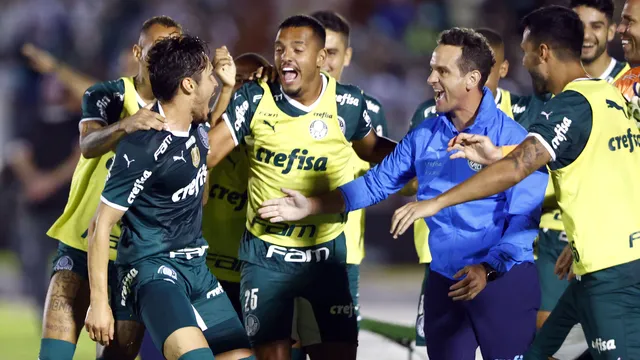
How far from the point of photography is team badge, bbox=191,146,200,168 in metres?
5.01

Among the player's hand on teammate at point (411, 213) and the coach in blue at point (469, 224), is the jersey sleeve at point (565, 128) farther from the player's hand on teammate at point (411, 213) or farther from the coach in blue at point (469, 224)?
the player's hand on teammate at point (411, 213)

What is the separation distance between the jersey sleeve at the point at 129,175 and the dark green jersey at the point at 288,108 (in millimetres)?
952

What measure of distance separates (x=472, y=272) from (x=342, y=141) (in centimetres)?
141

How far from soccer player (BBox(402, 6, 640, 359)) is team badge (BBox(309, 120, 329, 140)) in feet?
3.94

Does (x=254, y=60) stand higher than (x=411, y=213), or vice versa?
(x=254, y=60)

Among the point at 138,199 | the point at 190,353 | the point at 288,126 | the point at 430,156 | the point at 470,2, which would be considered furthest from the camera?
the point at 470,2

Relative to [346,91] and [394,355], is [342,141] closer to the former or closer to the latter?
[346,91]

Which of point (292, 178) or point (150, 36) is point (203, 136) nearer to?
point (292, 178)

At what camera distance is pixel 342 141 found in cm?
588

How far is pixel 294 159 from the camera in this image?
5.73 m

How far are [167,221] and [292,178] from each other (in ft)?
3.32

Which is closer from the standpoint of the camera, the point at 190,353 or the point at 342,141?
the point at 190,353

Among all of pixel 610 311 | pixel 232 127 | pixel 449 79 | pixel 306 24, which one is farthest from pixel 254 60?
pixel 610 311

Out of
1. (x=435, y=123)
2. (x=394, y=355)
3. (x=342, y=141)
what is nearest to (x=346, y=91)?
(x=342, y=141)
